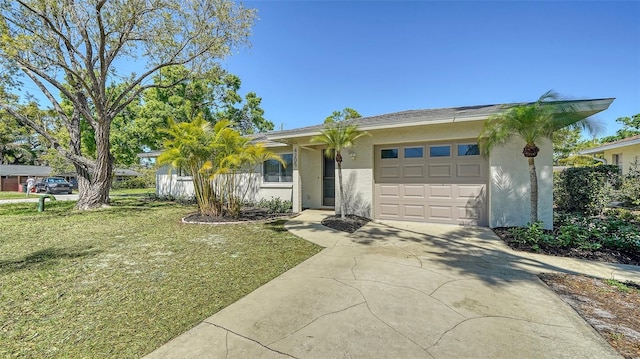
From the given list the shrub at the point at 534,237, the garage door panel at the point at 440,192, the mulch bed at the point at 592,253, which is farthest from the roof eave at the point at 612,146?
the shrub at the point at 534,237

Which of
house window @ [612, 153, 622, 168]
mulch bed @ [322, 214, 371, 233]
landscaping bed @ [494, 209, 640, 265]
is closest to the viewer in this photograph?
landscaping bed @ [494, 209, 640, 265]

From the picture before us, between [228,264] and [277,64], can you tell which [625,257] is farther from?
[277,64]

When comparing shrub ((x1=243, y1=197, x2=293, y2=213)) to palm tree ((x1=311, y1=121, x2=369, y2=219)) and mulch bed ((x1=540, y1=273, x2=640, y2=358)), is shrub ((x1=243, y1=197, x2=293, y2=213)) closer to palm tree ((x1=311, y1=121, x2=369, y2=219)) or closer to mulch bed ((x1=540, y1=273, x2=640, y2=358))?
palm tree ((x1=311, y1=121, x2=369, y2=219))

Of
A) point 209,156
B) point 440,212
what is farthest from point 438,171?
point 209,156

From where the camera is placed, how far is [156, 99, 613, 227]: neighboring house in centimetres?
687

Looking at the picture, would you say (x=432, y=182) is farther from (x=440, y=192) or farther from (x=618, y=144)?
(x=618, y=144)

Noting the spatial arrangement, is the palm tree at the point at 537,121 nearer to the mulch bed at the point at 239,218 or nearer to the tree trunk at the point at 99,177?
the mulch bed at the point at 239,218

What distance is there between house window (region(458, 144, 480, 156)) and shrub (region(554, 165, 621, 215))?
3.79 m

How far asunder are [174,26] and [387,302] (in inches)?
496

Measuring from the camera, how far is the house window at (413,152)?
8.17m

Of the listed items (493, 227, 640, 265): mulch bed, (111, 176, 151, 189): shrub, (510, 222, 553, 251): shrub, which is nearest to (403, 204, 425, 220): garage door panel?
(510, 222, 553, 251): shrub

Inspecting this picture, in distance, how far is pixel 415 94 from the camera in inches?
699

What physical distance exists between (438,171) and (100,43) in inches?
500

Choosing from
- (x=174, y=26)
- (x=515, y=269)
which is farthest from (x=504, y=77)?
(x=174, y=26)
